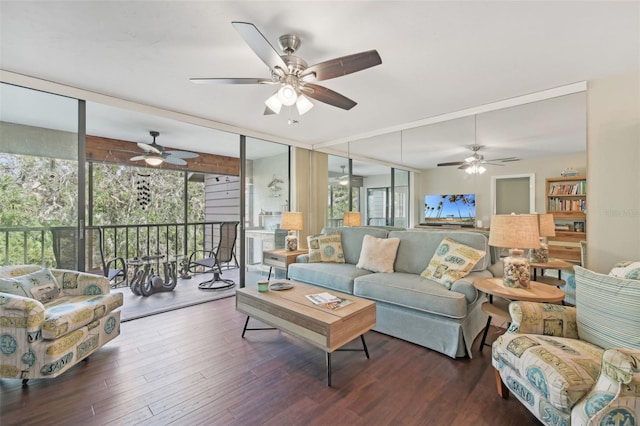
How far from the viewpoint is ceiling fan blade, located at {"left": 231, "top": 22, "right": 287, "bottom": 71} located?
1489 millimetres

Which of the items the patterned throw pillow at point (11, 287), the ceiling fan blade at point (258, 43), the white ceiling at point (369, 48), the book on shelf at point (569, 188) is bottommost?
the patterned throw pillow at point (11, 287)

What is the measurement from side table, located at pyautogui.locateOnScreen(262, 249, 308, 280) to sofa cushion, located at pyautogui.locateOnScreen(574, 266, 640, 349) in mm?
3135

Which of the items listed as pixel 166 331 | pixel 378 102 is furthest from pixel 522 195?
pixel 166 331

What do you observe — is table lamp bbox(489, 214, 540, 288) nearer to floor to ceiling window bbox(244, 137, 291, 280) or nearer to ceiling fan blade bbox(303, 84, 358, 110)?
ceiling fan blade bbox(303, 84, 358, 110)

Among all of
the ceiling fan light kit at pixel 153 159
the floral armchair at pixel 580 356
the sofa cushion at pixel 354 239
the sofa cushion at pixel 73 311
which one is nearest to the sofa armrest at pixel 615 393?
the floral armchair at pixel 580 356

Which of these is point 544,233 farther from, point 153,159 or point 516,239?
point 153,159

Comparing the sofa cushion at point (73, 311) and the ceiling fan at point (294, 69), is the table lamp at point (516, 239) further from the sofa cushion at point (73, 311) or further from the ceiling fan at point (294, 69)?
the sofa cushion at point (73, 311)

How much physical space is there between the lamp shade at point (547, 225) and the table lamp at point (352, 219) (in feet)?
8.00

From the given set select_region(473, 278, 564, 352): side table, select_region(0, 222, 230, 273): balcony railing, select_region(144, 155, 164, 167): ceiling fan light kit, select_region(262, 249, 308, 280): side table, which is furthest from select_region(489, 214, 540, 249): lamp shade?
select_region(144, 155, 164, 167): ceiling fan light kit

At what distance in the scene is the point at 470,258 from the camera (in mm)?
2600

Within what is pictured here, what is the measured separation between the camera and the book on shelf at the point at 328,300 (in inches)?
86.9

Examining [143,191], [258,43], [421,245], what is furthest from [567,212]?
[143,191]

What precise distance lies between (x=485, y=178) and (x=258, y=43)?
2935 millimetres

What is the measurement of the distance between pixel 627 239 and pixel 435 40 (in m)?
2.46
